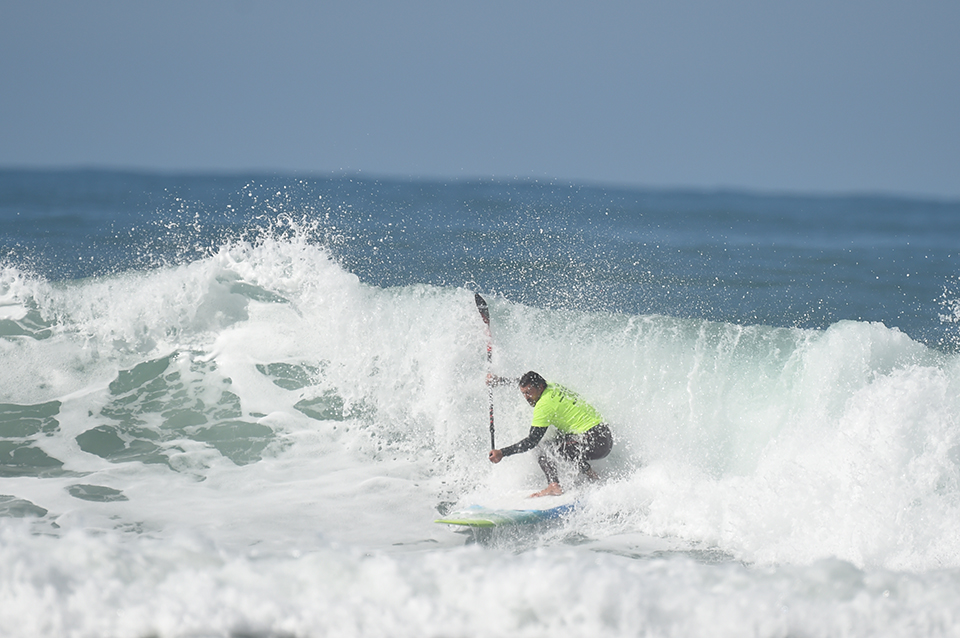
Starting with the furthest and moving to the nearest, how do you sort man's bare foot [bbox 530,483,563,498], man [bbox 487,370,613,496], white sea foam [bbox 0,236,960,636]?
man [bbox 487,370,613,496]
man's bare foot [bbox 530,483,563,498]
white sea foam [bbox 0,236,960,636]

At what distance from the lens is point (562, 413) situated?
7355 millimetres

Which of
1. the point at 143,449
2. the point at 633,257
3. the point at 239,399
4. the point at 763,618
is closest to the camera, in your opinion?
the point at 763,618

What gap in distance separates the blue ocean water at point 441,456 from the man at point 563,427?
8.5 inches

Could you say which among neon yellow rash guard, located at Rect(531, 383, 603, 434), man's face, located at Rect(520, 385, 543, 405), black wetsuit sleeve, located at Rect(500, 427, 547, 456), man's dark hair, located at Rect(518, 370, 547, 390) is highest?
man's dark hair, located at Rect(518, 370, 547, 390)

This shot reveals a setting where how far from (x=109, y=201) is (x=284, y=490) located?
829 inches

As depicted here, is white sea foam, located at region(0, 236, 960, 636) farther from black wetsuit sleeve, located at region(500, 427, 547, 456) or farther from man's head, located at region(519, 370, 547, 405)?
man's head, located at region(519, 370, 547, 405)

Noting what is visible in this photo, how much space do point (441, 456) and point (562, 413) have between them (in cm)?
139

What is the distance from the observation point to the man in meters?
7.25

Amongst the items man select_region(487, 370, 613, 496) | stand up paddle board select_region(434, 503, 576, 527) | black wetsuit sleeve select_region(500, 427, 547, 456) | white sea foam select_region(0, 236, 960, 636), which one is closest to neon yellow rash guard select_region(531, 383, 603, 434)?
man select_region(487, 370, 613, 496)

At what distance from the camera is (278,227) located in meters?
21.1

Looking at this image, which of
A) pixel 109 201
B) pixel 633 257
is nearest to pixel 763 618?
pixel 633 257

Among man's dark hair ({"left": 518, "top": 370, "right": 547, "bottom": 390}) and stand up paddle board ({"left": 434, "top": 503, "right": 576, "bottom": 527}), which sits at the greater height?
man's dark hair ({"left": 518, "top": 370, "right": 547, "bottom": 390})

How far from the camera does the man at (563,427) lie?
7.25 metres

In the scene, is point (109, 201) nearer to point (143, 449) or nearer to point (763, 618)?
point (143, 449)
